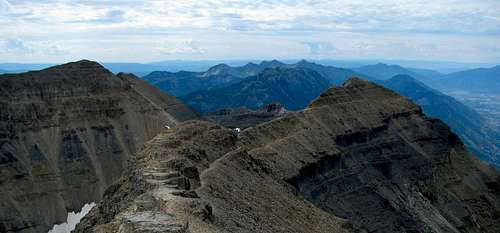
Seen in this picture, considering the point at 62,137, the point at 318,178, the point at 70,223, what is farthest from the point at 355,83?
the point at 70,223

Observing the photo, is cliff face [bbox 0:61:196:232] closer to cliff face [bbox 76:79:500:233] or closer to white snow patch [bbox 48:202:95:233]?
white snow patch [bbox 48:202:95:233]

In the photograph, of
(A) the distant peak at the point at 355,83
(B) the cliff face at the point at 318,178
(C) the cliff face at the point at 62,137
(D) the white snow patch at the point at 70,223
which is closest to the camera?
(B) the cliff face at the point at 318,178

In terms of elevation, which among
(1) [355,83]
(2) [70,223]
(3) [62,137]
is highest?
(1) [355,83]

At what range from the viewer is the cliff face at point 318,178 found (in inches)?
1496

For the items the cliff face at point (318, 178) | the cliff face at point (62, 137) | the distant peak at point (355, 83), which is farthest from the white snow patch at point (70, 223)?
the distant peak at point (355, 83)

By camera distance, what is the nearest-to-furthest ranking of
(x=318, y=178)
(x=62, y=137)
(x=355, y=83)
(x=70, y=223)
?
(x=318, y=178), (x=70, y=223), (x=355, y=83), (x=62, y=137)

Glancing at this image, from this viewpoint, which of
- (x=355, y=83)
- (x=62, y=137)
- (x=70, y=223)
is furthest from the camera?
(x=62, y=137)

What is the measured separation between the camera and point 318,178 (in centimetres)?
7106

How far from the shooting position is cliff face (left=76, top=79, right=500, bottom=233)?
38.0 metres

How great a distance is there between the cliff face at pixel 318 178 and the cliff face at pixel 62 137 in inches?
1375

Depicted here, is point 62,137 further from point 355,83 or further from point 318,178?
point 355,83

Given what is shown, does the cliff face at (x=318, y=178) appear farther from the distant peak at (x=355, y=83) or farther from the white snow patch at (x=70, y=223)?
the white snow patch at (x=70, y=223)

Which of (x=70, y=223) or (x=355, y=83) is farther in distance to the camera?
(x=355, y=83)

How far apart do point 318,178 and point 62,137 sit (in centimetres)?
4573
